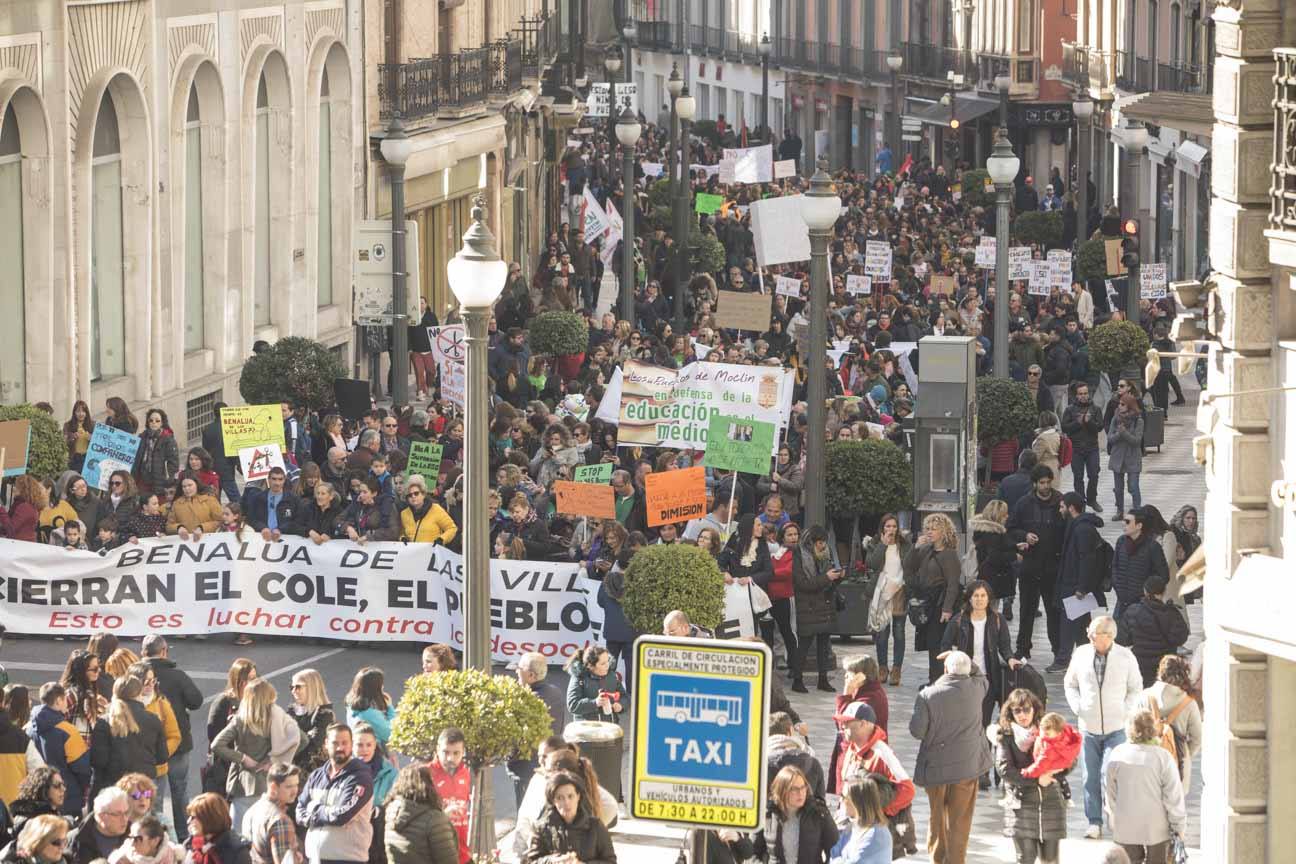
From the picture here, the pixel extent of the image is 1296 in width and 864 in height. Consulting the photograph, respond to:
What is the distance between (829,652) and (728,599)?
44.6 inches

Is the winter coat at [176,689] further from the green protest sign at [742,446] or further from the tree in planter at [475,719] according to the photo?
the green protest sign at [742,446]

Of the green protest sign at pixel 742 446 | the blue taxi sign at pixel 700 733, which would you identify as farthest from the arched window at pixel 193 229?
the blue taxi sign at pixel 700 733

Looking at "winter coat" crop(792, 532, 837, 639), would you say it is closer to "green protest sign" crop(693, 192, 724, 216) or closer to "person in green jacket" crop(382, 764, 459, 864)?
"person in green jacket" crop(382, 764, 459, 864)

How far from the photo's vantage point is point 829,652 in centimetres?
1942

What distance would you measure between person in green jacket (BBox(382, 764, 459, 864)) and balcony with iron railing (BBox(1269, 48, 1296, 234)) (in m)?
4.83

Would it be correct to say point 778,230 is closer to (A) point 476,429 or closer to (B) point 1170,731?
(B) point 1170,731

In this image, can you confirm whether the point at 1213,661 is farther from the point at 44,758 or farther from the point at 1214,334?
the point at 44,758

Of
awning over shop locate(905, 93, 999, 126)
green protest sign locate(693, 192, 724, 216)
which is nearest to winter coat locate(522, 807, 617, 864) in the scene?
green protest sign locate(693, 192, 724, 216)

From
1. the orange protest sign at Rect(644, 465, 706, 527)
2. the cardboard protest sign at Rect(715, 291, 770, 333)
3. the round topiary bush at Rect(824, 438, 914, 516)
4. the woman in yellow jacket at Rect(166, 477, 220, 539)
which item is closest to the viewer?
the orange protest sign at Rect(644, 465, 706, 527)

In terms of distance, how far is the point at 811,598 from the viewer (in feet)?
62.3

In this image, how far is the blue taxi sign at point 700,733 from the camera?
32.1 ft

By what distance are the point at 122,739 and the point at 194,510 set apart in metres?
6.57

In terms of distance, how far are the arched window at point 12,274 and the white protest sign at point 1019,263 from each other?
13017 millimetres

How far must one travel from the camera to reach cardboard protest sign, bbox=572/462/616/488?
2141 centimetres
